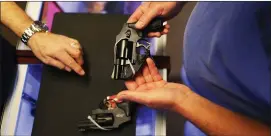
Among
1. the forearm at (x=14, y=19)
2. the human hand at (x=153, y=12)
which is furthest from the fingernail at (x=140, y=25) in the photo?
the forearm at (x=14, y=19)

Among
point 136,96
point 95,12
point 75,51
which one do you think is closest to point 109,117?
point 136,96

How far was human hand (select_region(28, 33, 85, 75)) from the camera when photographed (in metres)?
0.75

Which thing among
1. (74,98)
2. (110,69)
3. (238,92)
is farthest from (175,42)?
(238,92)

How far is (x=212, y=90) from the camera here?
1.91ft

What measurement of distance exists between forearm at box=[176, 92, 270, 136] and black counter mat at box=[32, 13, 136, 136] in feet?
0.58

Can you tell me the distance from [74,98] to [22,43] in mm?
277

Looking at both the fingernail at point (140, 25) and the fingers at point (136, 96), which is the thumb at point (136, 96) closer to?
the fingers at point (136, 96)

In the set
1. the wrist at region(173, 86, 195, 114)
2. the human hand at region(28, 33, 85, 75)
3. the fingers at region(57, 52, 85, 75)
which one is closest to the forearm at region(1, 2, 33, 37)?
the human hand at region(28, 33, 85, 75)

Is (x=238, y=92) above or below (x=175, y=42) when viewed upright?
below

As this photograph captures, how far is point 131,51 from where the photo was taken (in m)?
0.71

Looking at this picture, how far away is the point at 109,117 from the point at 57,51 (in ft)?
0.78

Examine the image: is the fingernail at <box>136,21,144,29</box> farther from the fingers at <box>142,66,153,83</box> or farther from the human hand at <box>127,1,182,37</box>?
the fingers at <box>142,66,153,83</box>

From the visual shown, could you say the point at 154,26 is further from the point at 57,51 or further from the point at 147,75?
the point at 57,51

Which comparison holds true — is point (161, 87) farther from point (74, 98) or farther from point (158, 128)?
point (74, 98)
